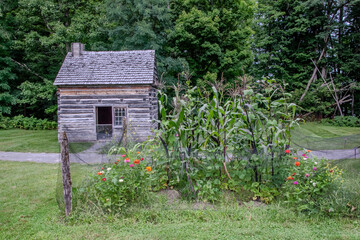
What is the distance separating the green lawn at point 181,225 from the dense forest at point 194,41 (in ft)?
39.2

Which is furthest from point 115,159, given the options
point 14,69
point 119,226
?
point 14,69

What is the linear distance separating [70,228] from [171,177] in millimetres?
1609

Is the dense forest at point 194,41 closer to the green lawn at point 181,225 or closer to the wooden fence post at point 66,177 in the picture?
the wooden fence post at point 66,177

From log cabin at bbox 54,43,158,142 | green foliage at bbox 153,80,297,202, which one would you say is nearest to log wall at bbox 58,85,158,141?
log cabin at bbox 54,43,158,142

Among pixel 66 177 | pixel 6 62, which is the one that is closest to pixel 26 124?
pixel 6 62

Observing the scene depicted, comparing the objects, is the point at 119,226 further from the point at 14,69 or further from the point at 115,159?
the point at 14,69

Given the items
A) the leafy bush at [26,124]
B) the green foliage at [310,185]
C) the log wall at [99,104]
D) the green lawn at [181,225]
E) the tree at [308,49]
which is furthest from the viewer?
the tree at [308,49]

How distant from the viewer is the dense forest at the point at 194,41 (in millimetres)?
15430

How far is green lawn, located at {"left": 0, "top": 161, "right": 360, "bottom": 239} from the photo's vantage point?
10.00ft

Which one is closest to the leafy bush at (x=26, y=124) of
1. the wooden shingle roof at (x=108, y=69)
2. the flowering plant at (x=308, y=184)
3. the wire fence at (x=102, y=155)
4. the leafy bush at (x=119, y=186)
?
the wooden shingle roof at (x=108, y=69)

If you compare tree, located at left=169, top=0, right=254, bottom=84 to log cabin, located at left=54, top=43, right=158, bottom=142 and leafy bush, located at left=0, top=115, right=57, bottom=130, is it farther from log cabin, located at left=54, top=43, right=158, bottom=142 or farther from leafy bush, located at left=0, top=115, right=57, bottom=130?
leafy bush, located at left=0, top=115, right=57, bottom=130

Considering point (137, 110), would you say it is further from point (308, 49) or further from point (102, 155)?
point (308, 49)

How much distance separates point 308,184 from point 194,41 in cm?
1379

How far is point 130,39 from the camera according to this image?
14.8 meters
